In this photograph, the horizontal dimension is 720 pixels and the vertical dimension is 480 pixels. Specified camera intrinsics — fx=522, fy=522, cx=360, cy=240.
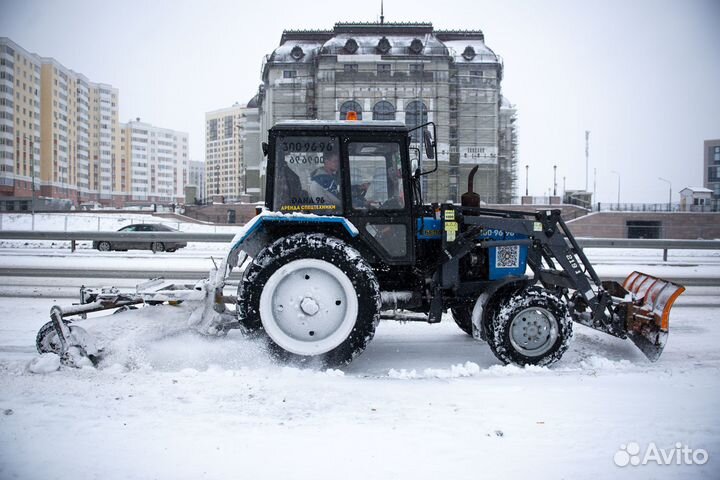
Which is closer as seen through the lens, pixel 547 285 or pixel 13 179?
pixel 547 285

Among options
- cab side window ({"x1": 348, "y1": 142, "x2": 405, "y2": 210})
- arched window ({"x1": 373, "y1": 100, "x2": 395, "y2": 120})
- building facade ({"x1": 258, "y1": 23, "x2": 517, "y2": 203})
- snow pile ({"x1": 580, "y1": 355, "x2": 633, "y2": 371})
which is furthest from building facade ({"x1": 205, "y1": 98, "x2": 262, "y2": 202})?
snow pile ({"x1": 580, "y1": 355, "x2": 633, "y2": 371})

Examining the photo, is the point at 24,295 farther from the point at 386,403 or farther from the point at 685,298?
the point at 685,298

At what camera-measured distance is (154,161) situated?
123438 mm

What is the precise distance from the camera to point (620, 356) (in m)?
5.29

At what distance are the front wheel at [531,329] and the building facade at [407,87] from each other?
132 ft

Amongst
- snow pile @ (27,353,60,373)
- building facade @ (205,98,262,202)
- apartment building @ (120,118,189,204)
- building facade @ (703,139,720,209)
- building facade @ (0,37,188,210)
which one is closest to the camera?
snow pile @ (27,353,60,373)

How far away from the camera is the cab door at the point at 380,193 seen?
488cm

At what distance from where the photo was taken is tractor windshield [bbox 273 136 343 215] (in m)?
4.88

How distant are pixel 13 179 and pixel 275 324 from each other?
4040 centimetres

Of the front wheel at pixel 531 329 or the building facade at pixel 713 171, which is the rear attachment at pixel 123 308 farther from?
the building facade at pixel 713 171

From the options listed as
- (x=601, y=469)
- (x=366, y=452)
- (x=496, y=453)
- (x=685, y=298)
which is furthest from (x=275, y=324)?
(x=685, y=298)

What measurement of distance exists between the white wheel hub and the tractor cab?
0.56 metres

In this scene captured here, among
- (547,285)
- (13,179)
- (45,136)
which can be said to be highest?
(45,136)

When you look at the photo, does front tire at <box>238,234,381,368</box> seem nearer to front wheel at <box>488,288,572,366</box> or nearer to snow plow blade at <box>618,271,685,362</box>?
front wheel at <box>488,288,572,366</box>
